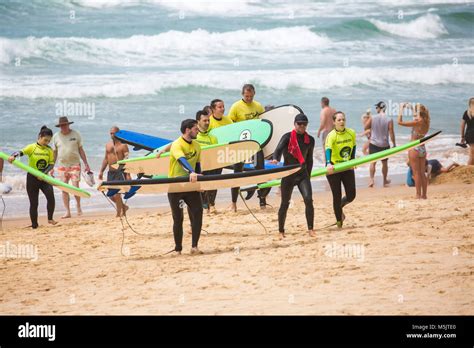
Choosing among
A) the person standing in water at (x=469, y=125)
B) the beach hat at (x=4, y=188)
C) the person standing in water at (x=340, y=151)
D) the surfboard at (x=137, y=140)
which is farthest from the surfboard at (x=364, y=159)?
the beach hat at (x=4, y=188)

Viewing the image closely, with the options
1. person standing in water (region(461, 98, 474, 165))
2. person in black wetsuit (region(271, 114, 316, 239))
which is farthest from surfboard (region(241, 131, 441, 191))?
person standing in water (region(461, 98, 474, 165))

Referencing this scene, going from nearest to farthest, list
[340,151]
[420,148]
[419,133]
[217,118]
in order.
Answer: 1. [340,151]
2. [217,118]
3. [420,148]
4. [419,133]

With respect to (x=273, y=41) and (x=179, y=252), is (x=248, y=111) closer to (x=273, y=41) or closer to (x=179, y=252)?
(x=179, y=252)

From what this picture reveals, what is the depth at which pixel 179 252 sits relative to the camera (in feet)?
31.2

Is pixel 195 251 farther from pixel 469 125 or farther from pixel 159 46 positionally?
pixel 159 46

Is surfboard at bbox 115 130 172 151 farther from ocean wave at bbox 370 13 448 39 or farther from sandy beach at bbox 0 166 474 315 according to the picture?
ocean wave at bbox 370 13 448 39

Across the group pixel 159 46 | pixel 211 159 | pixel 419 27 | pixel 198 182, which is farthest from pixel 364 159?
pixel 419 27

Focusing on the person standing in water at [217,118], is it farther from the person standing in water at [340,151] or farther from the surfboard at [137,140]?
the person standing in water at [340,151]

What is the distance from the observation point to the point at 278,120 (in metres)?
12.2

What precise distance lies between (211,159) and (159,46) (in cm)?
1880

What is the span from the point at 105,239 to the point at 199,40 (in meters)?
19.6

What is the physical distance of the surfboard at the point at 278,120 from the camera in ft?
39.7
